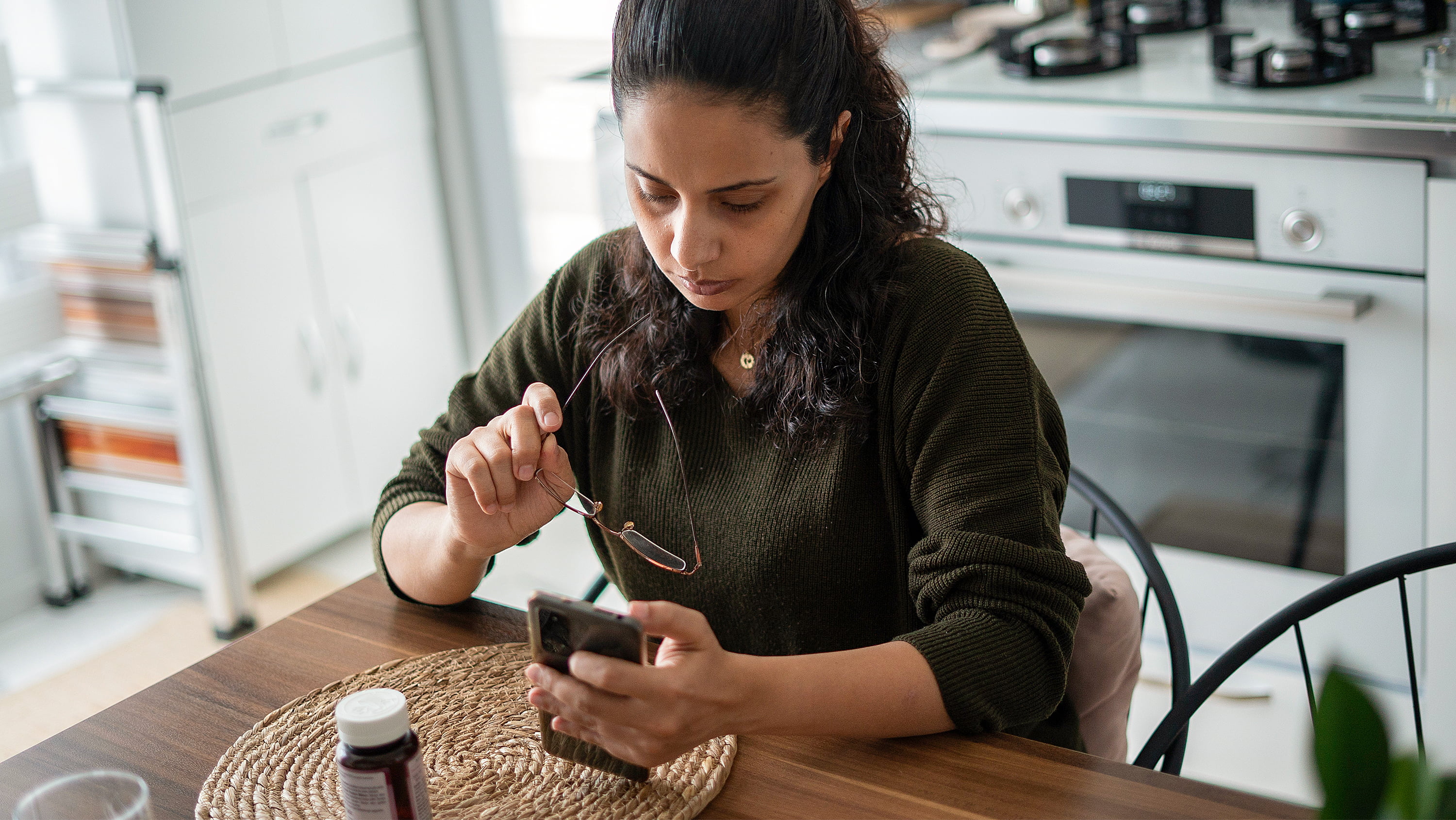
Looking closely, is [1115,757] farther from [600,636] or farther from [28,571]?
[28,571]

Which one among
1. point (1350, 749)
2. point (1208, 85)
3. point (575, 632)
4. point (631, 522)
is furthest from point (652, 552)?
point (1208, 85)

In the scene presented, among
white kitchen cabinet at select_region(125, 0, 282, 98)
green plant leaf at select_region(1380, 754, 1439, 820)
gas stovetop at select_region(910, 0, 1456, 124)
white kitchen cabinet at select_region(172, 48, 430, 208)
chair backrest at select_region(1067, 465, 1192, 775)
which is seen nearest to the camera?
green plant leaf at select_region(1380, 754, 1439, 820)

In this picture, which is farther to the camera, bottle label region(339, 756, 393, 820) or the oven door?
the oven door

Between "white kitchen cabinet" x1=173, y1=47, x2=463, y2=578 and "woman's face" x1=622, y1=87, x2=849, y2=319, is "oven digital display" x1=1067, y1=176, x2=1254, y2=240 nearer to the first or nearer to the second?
"woman's face" x1=622, y1=87, x2=849, y2=319

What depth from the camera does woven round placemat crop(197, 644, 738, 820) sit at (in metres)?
0.90

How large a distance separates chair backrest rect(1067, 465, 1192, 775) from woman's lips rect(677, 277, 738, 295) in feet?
1.52

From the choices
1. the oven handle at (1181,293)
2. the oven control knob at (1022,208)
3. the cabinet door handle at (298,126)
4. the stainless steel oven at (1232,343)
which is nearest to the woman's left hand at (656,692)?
the stainless steel oven at (1232,343)

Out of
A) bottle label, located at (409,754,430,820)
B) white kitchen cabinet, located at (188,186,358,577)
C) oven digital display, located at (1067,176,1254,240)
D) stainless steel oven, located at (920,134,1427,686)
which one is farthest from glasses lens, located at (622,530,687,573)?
white kitchen cabinet, located at (188,186,358,577)

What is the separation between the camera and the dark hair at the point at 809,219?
1.03 meters

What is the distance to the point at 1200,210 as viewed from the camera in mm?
1913

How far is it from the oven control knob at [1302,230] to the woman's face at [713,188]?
972 millimetres

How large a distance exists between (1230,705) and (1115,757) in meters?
A: 0.95

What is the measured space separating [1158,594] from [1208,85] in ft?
3.37

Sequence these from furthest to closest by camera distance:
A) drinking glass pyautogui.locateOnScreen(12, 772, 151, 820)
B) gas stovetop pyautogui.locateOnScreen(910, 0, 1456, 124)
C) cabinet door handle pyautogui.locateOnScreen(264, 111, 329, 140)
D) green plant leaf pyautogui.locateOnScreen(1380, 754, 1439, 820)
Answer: cabinet door handle pyautogui.locateOnScreen(264, 111, 329, 140) → gas stovetop pyautogui.locateOnScreen(910, 0, 1456, 124) → drinking glass pyautogui.locateOnScreen(12, 772, 151, 820) → green plant leaf pyautogui.locateOnScreen(1380, 754, 1439, 820)
